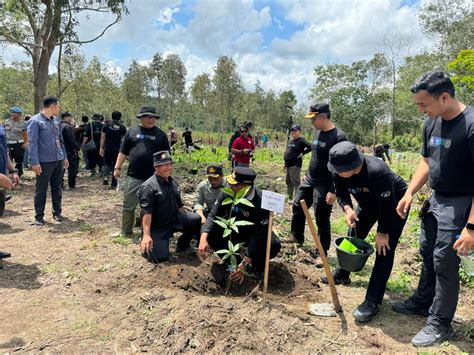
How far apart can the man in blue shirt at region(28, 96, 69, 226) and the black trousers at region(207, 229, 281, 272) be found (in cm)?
316

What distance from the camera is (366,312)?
319 cm

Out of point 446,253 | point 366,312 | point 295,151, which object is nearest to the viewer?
point 446,253

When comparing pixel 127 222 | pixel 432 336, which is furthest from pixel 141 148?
pixel 432 336

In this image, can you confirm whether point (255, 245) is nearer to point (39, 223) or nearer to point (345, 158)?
point (345, 158)

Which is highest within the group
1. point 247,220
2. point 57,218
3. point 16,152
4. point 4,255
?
point 16,152

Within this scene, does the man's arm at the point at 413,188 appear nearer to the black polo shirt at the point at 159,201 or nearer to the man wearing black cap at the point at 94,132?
the black polo shirt at the point at 159,201

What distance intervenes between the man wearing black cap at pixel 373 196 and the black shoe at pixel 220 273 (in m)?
1.46

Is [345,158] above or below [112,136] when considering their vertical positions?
below

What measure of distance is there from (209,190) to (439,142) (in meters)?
3.01

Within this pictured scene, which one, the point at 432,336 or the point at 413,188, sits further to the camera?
the point at 413,188

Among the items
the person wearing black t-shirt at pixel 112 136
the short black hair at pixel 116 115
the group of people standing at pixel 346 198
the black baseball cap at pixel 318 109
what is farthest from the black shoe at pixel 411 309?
the short black hair at pixel 116 115

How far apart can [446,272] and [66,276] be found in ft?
12.6

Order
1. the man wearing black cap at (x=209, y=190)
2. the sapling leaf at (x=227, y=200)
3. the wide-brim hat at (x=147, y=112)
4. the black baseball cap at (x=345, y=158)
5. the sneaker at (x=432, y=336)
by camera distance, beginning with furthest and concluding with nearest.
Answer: the wide-brim hat at (x=147, y=112)
the man wearing black cap at (x=209, y=190)
the sapling leaf at (x=227, y=200)
the black baseball cap at (x=345, y=158)
the sneaker at (x=432, y=336)

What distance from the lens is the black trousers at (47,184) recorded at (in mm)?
5719
